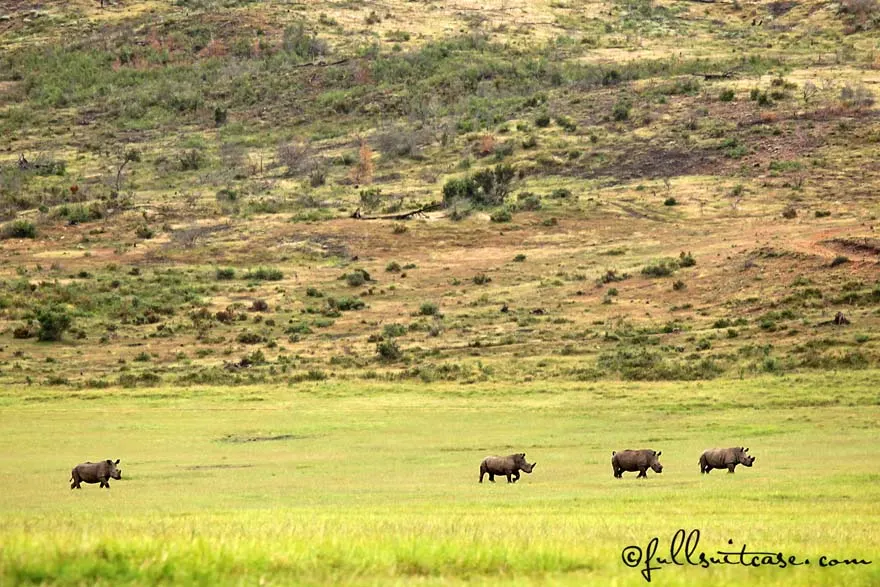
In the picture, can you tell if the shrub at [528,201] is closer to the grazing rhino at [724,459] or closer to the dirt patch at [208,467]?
the dirt patch at [208,467]

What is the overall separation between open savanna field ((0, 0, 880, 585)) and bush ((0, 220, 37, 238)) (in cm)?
12

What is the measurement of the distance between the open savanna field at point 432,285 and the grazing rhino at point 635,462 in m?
0.76

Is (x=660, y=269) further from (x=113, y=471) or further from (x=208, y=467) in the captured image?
(x=113, y=471)

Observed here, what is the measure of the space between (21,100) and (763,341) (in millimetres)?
74072

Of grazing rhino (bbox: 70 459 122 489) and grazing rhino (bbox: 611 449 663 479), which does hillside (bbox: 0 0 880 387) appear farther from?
grazing rhino (bbox: 70 459 122 489)

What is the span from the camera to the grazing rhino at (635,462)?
22.2 metres

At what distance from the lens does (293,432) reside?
31.1 meters

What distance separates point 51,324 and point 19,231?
66.6ft

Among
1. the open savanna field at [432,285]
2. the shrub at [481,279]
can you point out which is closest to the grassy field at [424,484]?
the open savanna field at [432,285]

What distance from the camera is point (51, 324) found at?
49906mm

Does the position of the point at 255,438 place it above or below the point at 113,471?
below

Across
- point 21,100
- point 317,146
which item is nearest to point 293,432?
point 317,146

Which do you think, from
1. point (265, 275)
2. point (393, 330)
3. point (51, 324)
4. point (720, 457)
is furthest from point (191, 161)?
point (720, 457)

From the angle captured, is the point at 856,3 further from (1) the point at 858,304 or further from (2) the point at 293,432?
(2) the point at 293,432
